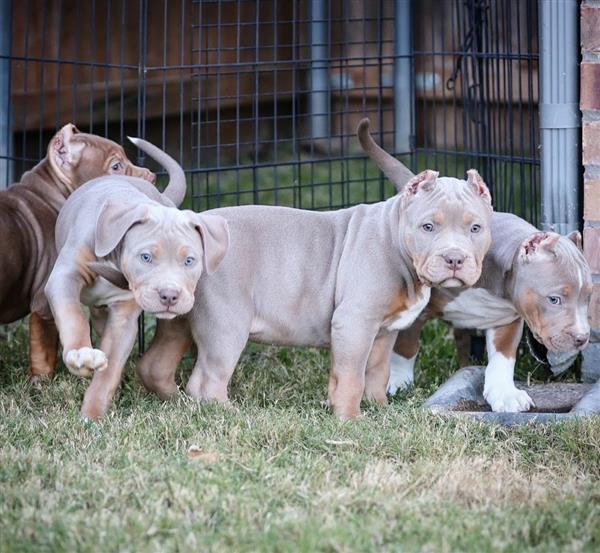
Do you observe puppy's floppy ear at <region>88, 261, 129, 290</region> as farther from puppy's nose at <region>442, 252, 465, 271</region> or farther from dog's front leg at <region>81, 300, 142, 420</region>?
puppy's nose at <region>442, 252, 465, 271</region>

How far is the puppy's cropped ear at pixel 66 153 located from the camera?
21.4 feet

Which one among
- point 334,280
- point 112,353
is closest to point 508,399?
point 334,280

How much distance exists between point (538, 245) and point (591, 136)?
86cm

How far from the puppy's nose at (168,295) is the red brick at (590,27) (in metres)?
2.53

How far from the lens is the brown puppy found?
6.14 m

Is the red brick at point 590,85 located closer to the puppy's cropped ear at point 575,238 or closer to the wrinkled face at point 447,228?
the puppy's cropped ear at point 575,238

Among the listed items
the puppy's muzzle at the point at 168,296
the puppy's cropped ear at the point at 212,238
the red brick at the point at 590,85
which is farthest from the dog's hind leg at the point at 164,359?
the red brick at the point at 590,85

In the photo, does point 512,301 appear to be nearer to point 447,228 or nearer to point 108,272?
point 447,228

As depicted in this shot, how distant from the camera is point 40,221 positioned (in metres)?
6.37

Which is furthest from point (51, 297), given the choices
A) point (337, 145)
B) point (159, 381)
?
point (337, 145)

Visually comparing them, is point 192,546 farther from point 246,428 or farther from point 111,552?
point 246,428

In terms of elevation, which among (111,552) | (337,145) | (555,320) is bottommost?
(111,552)

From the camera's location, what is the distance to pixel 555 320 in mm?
5562

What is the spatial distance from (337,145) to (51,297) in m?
6.18
